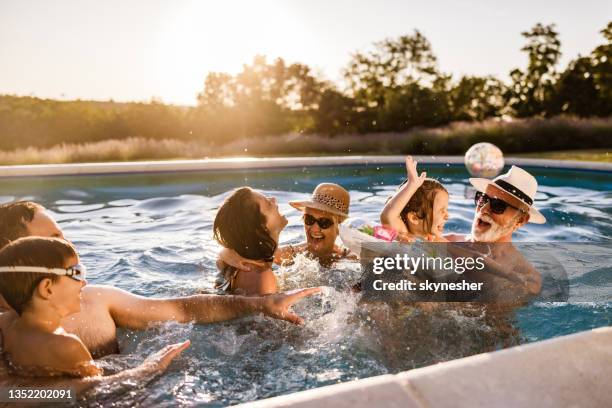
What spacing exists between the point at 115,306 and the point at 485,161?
5817 millimetres

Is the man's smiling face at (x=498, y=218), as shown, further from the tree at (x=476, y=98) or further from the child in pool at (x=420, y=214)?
the tree at (x=476, y=98)

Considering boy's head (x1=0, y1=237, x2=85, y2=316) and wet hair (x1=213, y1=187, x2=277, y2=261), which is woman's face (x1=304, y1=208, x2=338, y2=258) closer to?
wet hair (x1=213, y1=187, x2=277, y2=261)

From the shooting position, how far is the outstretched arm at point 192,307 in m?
3.18

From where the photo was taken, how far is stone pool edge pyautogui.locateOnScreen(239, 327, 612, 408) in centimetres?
169

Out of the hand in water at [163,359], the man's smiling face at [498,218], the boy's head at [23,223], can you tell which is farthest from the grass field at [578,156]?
the boy's head at [23,223]

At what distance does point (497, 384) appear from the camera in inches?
70.8

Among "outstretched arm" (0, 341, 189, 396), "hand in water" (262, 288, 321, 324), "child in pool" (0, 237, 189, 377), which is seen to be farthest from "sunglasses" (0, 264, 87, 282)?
"hand in water" (262, 288, 321, 324)

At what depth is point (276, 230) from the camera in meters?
3.71

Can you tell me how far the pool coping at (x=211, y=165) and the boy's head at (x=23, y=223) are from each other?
8615 mm

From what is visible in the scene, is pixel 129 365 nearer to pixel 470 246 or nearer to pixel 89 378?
pixel 89 378

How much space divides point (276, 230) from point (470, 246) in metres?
1.43

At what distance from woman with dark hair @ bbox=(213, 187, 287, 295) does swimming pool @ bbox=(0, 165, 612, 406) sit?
26cm

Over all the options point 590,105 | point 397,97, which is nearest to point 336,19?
point 397,97

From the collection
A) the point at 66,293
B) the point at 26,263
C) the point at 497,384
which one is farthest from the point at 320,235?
the point at 497,384
